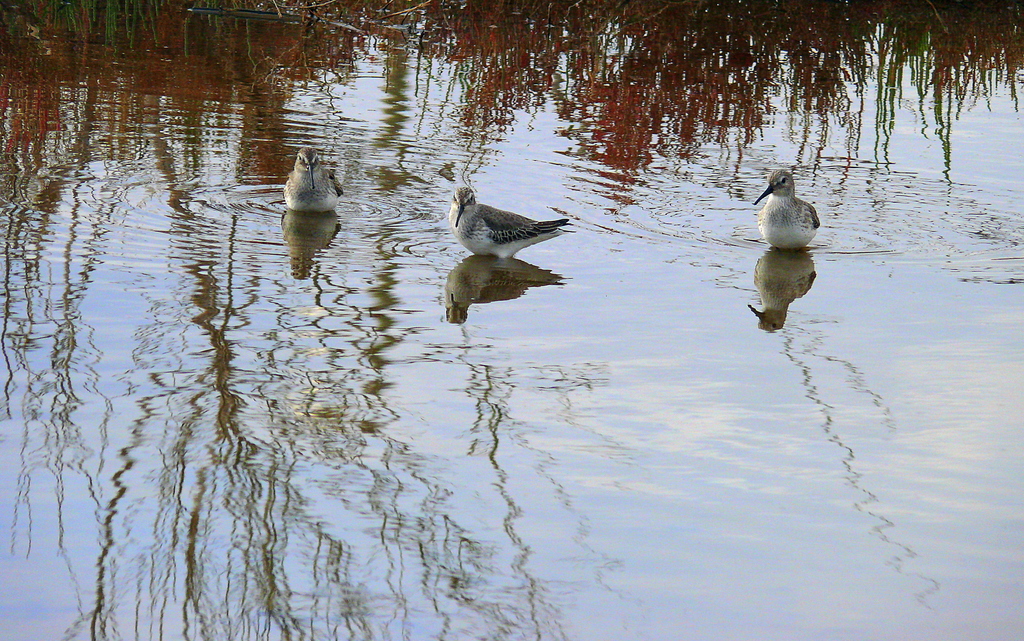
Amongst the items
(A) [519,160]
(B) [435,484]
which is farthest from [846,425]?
(A) [519,160]

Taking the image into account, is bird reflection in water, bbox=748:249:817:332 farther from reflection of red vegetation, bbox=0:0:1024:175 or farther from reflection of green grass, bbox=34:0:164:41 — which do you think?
reflection of green grass, bbox=34:0:164:41

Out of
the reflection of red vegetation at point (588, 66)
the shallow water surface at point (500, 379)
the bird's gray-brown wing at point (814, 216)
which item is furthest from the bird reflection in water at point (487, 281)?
the reflection of red vegetation at point (588, 66)

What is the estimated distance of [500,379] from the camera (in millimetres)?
6539

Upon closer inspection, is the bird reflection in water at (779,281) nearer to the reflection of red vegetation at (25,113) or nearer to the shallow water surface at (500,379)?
the shallow water surface at (500,379)

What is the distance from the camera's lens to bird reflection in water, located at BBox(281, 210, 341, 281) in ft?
28.0

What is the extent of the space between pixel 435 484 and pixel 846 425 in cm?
218

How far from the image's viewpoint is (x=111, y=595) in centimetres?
439

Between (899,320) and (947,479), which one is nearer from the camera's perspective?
(947,479)

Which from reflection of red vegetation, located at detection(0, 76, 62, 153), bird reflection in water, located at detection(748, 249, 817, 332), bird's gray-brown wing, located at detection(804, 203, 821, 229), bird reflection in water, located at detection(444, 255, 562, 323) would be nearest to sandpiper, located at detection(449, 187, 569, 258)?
bird reflection in water, located at detection(444, 255, 562, 323)

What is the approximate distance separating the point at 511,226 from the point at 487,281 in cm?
64

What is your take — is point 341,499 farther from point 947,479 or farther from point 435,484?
point 947,479

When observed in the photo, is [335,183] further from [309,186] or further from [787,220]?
[787,220]

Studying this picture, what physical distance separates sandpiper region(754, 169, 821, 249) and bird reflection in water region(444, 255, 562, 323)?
1.79m

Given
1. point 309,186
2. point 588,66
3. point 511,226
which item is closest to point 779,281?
point 511,226
